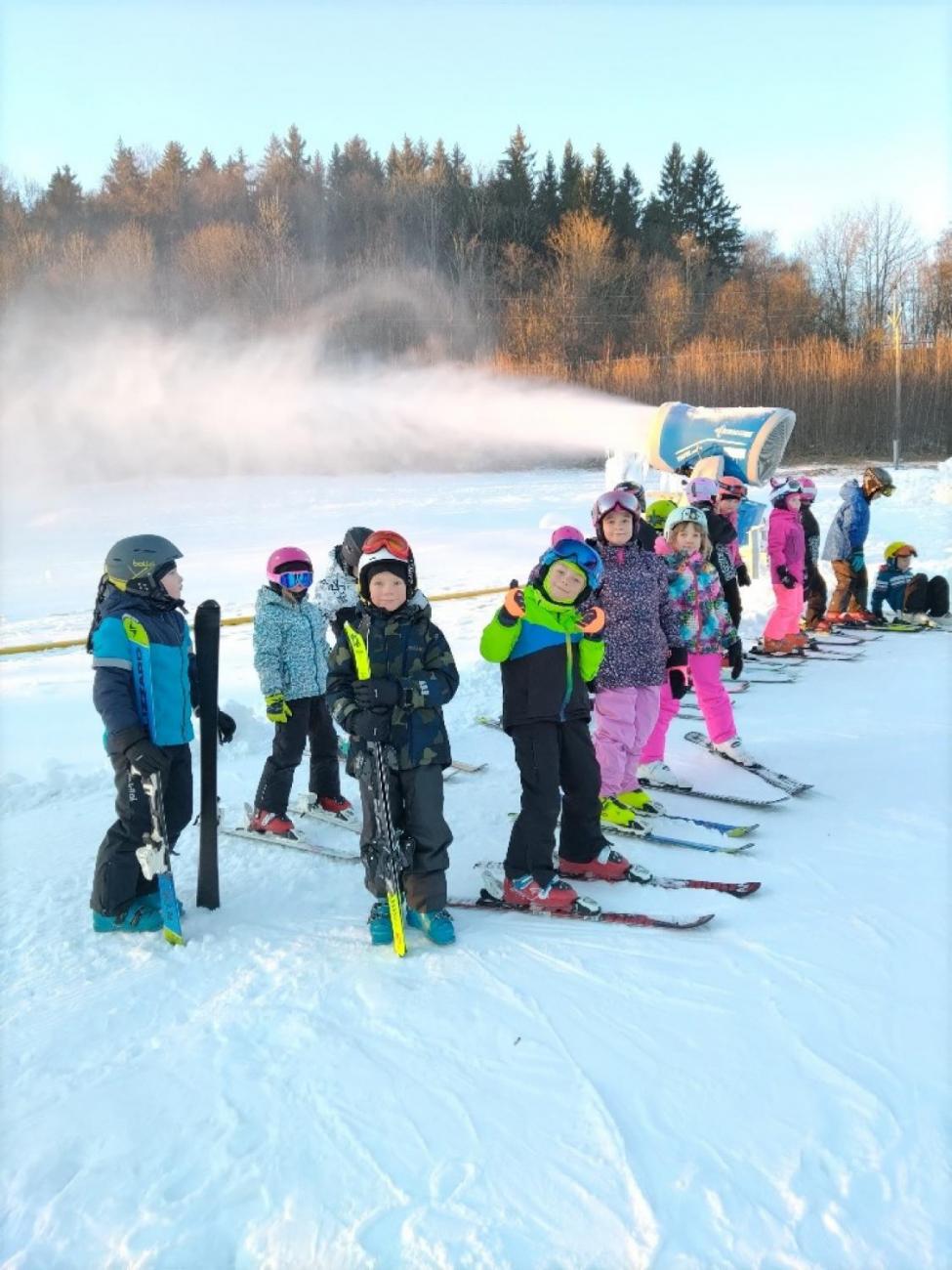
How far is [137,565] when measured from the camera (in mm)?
3783

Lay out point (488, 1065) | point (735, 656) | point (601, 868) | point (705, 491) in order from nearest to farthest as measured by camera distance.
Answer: point (488, 1065)
point (601, 868)
point (735, 656)
point (705, 491)

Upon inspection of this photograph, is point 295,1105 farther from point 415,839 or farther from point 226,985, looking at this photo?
point 415,839

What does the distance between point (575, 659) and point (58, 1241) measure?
2711mm

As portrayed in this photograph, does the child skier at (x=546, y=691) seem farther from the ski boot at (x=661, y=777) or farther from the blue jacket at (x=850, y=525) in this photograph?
the blue jacket at (x=850, y=525)

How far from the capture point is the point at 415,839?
3.73 metres

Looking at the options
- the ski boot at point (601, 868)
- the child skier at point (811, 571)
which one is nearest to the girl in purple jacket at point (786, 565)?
the child skier at point (811, 571)

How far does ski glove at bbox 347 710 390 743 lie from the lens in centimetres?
360

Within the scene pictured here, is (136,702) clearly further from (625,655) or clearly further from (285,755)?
(625,655)

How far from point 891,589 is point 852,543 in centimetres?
92

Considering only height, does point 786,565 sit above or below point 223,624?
above

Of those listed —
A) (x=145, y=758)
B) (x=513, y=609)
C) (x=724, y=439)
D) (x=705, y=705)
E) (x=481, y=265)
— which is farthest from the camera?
(x=481, y=265)

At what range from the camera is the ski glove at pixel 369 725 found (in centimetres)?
360

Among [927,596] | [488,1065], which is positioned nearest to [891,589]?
[927,596]

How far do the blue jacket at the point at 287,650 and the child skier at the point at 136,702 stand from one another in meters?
0.82
